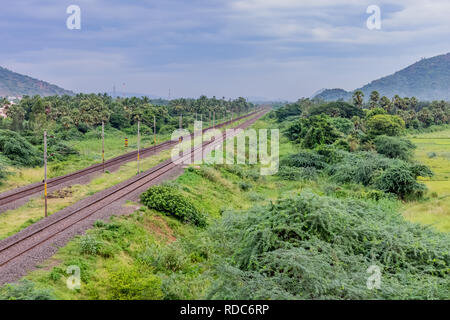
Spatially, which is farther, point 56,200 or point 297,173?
point 297,173

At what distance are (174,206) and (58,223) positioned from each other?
217 inches

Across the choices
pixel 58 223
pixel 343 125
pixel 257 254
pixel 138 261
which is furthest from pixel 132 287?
pixel 343 125

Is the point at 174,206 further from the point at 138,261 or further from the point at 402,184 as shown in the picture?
the point at 402,184

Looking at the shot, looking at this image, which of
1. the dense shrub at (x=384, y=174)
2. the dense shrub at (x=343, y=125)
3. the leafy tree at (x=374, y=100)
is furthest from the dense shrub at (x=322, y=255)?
the leafy tree at (x=374, y=100)

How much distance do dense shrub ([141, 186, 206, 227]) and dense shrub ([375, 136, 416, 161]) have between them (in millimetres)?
27704

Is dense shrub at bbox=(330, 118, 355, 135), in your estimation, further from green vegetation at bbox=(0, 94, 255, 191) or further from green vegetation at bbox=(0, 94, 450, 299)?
green vegetation at bbox=(0, 94, 450, 299)

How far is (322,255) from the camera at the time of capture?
10289 mm

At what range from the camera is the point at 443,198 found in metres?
26.2

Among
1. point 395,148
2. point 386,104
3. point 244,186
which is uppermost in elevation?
point 386,104

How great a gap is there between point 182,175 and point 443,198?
1838 centimetres

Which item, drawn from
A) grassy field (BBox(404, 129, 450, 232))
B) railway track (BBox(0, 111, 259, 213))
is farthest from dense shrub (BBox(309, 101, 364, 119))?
railway track (BBox(0, 111, 259, 213))
